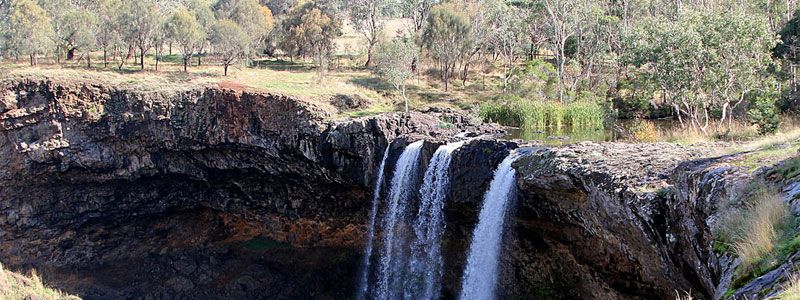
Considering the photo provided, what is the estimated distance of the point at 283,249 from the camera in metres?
30.2

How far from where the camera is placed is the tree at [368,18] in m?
46.3

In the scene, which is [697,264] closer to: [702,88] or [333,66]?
[702,88]

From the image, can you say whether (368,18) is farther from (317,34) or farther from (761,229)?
(761,229)

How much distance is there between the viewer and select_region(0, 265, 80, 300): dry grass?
25102 millimetres

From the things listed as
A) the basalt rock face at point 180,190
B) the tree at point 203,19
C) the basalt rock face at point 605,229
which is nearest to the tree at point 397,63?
the basalt rock face at point 180,190

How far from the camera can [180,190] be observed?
29.8 metres

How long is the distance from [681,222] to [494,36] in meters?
31.7

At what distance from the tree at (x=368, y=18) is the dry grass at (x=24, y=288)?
26.1 meters

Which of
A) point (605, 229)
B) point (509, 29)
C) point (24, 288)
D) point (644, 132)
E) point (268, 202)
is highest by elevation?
point (509, 29)

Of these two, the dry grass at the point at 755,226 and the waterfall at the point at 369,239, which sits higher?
the dry grass at the point at 755,226

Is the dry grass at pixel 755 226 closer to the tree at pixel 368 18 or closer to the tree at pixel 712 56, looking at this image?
the tree at pixel 712 56

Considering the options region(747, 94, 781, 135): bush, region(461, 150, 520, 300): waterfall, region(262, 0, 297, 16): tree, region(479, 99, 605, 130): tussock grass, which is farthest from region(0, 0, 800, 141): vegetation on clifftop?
region(262, 0, 297, 16): tree

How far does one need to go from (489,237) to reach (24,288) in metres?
21.4

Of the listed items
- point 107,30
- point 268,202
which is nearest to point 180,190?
point 268,202
